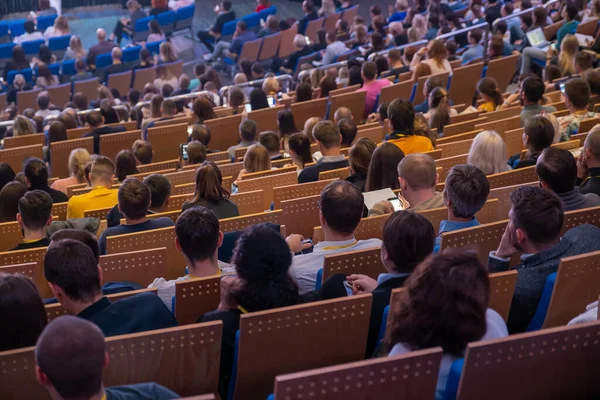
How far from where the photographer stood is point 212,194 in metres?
5.72

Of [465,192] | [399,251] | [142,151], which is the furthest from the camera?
[142,151]

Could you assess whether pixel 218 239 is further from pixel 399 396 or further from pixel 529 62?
pixel 529 62

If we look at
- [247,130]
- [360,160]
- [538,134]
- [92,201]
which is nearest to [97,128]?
[247,130]

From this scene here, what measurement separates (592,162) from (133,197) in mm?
2837

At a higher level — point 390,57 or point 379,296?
point 390,57

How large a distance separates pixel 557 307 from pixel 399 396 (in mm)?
1159

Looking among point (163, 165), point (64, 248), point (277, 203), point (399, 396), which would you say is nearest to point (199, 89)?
point (163, 165)

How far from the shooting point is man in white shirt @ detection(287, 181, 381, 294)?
4.30 m

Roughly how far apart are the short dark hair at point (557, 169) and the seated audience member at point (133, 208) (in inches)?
94.5

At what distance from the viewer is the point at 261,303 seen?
11.6 ft

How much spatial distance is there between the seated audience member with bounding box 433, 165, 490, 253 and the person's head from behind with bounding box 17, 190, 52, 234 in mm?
2396

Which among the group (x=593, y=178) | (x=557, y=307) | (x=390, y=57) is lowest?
(x=557, y=307)

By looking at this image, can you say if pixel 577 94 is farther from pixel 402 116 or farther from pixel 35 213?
pixel 35 213

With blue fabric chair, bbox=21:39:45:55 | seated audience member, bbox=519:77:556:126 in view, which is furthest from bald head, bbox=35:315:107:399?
blue fabric chair, bbox=21:39:45:55
